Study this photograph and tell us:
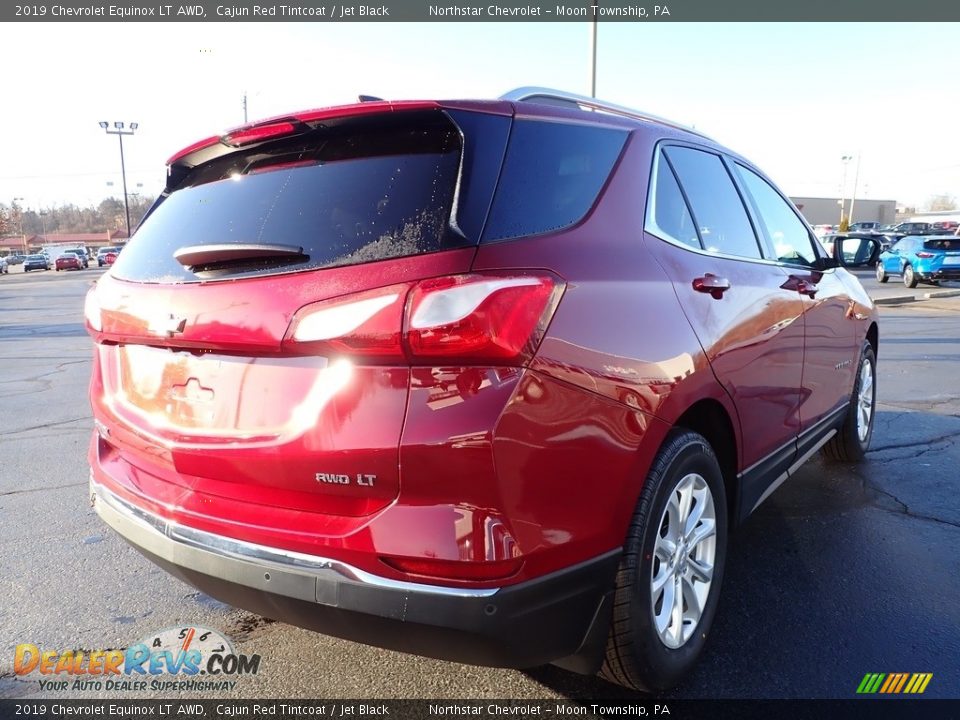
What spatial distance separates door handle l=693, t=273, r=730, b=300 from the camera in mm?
2463

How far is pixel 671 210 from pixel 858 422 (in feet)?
9.96

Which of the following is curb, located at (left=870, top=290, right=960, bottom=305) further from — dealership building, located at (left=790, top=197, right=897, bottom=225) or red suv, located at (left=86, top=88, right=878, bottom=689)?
dealership building, located at (left=790, top=197, right=897, bottom=225)

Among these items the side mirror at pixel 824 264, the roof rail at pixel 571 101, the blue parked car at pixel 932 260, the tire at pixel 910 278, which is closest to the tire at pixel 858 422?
the side mirror at pixel 824 264

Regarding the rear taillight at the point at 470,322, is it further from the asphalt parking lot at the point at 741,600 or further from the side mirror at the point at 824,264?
the side mirror at the point at 824,264

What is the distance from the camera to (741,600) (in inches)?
116

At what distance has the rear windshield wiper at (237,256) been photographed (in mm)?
1940

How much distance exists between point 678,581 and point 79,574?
2.64m

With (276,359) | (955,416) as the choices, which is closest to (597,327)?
(276,359)

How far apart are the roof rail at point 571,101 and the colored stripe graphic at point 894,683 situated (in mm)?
2146

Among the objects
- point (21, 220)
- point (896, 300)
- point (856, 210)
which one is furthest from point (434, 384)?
point (21, 220)

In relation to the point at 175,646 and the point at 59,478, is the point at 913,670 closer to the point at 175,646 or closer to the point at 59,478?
the point at 175,646

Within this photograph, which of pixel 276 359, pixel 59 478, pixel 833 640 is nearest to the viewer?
pixel 276 359

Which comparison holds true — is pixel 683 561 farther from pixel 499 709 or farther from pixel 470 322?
pixel 470 322

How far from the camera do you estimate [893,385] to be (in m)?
7.36
